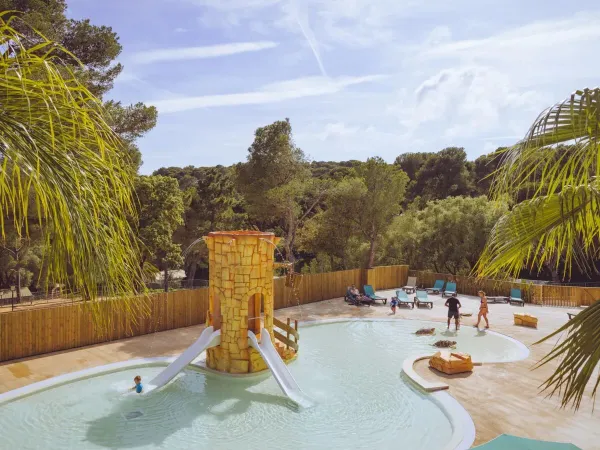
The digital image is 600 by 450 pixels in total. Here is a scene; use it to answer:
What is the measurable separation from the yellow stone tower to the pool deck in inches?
101

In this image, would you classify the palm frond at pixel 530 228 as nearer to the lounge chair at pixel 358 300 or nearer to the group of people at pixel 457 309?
the group of people at pixel 457 309

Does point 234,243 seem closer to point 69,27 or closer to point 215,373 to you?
point 215,373

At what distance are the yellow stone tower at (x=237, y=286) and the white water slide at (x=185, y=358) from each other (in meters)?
0.24

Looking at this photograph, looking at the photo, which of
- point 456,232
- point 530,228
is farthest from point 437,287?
point 530,228

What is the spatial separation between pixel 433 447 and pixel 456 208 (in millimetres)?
20647

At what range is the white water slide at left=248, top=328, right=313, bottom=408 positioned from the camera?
9633mm

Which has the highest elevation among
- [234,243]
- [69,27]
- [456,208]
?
[69,27]

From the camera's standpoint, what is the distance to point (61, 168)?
1.91m

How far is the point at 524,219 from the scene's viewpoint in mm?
3178

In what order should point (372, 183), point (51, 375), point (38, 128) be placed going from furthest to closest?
point (372, 183) < point (51, 375) < point (38, 128)

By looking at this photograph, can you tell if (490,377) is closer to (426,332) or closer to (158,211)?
(426,332)

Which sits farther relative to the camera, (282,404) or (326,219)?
(326,219)

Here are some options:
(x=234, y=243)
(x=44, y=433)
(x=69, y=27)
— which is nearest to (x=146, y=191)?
(x=69, y=27)

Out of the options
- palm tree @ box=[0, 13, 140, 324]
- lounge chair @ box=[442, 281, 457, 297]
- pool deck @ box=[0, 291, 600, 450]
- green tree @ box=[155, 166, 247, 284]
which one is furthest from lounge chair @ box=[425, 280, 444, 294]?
palm tree @ box=[0, 13, 140, 324]
